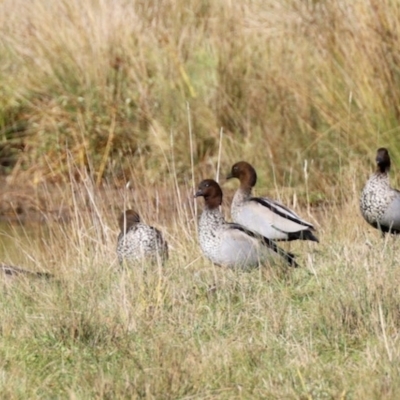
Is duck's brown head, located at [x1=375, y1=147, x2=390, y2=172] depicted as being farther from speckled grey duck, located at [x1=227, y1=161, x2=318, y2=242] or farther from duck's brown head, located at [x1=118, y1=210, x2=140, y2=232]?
Answer: duck's brown head, located at [x1=118, y1=210, x2=140, y2=232]

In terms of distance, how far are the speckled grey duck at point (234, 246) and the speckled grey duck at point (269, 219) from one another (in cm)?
58

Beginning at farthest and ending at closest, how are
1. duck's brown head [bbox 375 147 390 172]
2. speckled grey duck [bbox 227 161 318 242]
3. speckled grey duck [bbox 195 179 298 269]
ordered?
duck's brown head [bbox 375 147 390 172] < speckled grey duck [bbox 227 161 318 242] < speckled grey duck [bbox 195 179 298 269]

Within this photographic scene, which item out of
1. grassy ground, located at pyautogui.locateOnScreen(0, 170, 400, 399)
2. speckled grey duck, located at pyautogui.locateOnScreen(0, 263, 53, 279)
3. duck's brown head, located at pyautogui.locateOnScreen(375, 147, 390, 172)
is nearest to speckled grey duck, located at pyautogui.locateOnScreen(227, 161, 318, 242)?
grassy ground, located at pyautogui.locateOnScreen(0, 170, 400, 399)

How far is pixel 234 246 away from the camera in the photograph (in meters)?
6.87

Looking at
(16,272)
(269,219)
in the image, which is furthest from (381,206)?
Answer: (16,272)

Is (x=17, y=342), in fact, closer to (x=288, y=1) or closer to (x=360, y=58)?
(x=360, y=58)

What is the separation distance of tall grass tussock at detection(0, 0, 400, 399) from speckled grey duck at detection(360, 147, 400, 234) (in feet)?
0.44

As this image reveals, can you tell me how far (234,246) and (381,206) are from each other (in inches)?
56.7

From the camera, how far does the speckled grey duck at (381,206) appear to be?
7.90m

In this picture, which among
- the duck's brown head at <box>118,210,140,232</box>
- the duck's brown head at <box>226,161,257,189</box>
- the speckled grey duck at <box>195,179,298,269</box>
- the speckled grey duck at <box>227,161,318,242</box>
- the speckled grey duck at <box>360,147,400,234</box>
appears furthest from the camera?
the duck's brown head at <box>226,161,257,189</box>

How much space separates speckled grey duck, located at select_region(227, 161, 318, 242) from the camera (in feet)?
25.1

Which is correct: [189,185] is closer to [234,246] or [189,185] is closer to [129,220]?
[129,220]

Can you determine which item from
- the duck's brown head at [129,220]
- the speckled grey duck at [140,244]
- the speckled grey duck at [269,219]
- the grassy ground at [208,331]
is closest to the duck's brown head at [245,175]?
the speckled grey duck at [269,219]

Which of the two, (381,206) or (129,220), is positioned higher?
(129,220)
